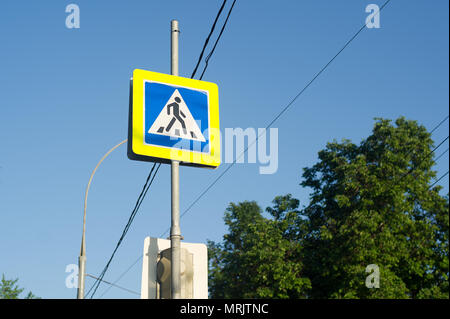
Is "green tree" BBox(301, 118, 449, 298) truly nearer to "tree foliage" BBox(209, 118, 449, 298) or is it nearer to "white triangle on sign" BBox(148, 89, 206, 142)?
"tree foliage" BBox(209, 118, 449, 298)

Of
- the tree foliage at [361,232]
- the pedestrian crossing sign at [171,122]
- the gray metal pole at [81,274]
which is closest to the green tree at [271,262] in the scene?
the tree foliage at [361,232]

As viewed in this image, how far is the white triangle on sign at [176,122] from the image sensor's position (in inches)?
238

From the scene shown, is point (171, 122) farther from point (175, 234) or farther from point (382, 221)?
point (382, 221)

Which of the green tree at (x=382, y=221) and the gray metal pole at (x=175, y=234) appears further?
the green tree at (x=382, y=221)

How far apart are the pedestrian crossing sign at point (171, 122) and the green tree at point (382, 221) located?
68.4ft

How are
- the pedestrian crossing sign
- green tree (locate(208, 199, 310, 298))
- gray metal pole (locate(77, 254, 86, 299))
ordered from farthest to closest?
1. green tree (locate(208, 199, 310, 298))
2. gray metal pole (locate(77, 254, 86, 299))
3. the pedestrian crossing sign

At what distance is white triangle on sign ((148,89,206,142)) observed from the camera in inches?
238

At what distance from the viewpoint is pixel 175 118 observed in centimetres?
616

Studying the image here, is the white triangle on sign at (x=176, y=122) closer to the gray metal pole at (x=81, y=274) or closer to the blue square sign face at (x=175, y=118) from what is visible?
the blue square sign face at (x=175, y=118)

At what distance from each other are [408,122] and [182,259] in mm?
29308

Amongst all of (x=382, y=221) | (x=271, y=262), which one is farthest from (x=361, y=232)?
(x=271, y=262)

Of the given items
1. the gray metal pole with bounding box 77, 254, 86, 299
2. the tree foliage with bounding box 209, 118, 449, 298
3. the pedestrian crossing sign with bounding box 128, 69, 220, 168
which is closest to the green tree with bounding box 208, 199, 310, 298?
the tree foliage with bounding box 209, 118, 449, 298

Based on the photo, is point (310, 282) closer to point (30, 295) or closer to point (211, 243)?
point (211, 243)
